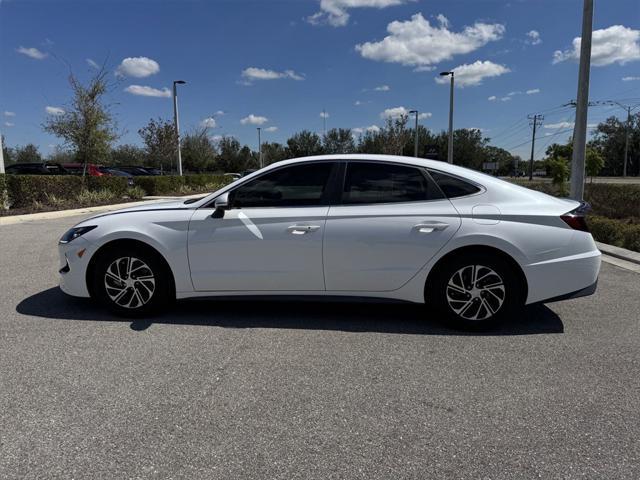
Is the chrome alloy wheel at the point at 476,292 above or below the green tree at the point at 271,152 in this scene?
below

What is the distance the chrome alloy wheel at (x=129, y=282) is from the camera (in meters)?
4.50

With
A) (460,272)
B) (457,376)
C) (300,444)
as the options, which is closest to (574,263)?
(460,272)

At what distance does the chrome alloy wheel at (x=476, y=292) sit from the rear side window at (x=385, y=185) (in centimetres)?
75

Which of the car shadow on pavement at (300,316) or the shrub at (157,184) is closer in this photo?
the car shadow on pavement at (300,316)

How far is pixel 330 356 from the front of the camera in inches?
148

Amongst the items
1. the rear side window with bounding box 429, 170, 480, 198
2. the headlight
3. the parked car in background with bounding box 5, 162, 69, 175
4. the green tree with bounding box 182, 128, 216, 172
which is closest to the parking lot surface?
the headlight

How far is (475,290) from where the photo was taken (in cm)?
420

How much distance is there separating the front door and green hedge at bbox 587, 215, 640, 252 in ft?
22.4

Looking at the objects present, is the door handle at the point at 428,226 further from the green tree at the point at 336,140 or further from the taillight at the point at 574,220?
the green tree at the point at 336,140

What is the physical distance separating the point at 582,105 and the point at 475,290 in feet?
25.3

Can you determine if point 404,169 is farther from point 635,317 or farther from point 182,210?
point 635,317

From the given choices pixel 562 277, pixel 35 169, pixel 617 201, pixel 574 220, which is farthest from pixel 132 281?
pixel 35 169

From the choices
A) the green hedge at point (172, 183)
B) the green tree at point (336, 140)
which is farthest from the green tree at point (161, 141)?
the green tree at point (336, 140)

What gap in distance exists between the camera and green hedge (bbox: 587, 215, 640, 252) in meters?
8.51
